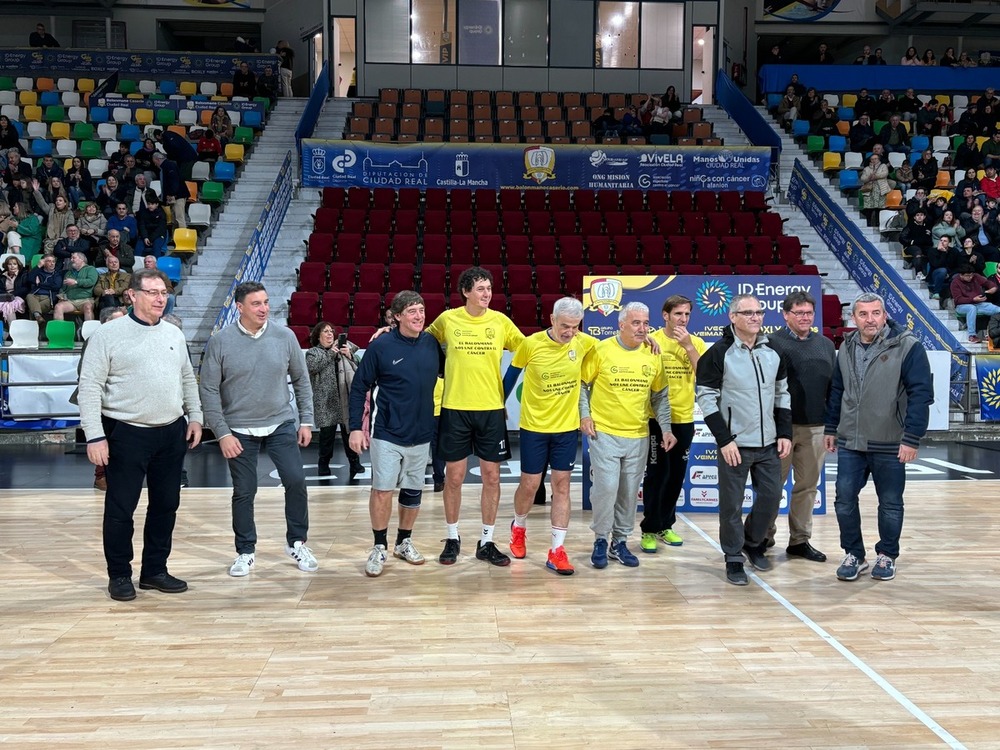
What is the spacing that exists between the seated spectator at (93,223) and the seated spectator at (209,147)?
361cm

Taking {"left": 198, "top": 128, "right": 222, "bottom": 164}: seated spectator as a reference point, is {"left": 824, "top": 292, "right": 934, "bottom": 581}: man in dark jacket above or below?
below

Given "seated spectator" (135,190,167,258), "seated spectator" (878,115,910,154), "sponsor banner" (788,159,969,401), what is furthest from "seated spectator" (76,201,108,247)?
"seated spectator" (878,115,910,154)

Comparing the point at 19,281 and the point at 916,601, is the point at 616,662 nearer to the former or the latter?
the point at 916,601

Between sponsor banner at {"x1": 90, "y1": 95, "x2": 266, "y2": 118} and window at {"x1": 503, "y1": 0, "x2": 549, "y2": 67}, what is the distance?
6.68 m

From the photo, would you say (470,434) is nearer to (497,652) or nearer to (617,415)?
(617,415)

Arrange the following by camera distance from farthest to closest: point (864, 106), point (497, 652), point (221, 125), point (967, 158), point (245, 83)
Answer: point (245, 83)
point (864, 106)
point (967, 158)
point (221, 125)
point (497, 652)

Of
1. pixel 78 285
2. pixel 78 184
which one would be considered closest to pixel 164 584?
pixel 78 285

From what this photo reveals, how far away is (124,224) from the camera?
14156mm

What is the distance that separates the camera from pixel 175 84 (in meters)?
22.7

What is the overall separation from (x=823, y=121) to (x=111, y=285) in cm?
1555

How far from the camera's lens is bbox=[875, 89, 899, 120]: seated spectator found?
20.9 meters

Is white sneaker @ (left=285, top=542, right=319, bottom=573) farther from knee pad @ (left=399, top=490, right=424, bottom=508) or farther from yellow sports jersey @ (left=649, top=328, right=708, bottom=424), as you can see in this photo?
yellow sports jersey @ (left=649, top=328, right=708, bottom=424)

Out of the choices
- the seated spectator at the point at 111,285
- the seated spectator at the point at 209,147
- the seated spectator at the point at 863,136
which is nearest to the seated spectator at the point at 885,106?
the seated spectator at the point at 863,136

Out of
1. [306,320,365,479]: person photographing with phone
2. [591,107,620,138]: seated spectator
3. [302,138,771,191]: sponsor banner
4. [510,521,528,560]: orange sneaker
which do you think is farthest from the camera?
[591,107,620,138]: seated spectator
